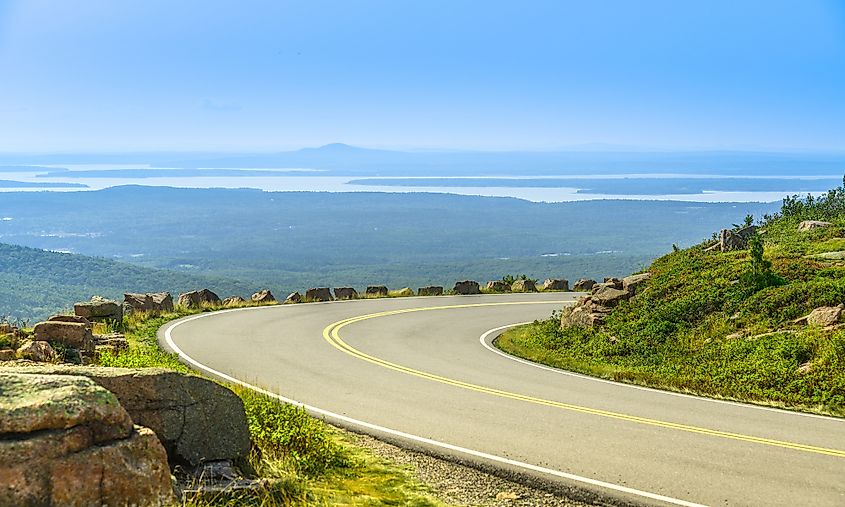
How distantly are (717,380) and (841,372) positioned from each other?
2279 mm

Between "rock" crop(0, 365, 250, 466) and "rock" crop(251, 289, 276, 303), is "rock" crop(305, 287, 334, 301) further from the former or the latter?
"rock" crop(0, 365, 250, 466)

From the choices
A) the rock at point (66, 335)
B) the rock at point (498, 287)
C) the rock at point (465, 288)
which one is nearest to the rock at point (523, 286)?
the rock at point (498, 287)

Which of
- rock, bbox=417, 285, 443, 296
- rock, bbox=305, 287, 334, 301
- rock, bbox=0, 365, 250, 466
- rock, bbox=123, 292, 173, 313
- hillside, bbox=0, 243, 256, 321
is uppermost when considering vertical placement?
rock, bbox=0, 365, 250, 466

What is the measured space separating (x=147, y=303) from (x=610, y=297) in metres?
16.8

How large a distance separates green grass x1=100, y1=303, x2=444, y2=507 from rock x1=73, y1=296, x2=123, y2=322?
1386cm

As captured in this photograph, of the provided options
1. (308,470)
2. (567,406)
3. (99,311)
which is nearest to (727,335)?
(567,406)

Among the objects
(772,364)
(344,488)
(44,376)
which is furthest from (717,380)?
(44,376)

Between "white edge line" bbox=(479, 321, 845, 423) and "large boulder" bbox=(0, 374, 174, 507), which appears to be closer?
"large boulder" bbox=(0, 374, 174, 507)

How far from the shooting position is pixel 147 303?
99.6ft

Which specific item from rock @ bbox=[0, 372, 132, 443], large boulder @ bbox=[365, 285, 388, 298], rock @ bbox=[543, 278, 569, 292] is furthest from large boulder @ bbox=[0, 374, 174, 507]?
rock @ bbox=[543, 278, 569, 292]

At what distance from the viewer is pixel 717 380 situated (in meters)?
16.7

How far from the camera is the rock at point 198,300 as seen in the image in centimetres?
3291

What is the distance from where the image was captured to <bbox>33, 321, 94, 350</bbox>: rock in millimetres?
16453

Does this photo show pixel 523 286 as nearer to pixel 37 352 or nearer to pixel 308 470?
pixel 37 352
